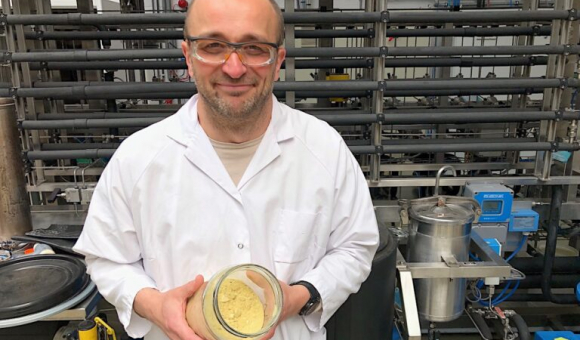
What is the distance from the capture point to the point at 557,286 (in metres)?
2.48

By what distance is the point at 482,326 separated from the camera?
1963mm

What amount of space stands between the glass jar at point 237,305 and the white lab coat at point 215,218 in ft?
0.54

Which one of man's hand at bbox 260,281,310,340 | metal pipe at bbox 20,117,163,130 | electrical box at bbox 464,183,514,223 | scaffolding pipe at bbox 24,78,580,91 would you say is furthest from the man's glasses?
electrical box at bbox 464,183,514,223

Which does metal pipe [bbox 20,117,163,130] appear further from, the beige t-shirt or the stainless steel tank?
the stainless steel tank

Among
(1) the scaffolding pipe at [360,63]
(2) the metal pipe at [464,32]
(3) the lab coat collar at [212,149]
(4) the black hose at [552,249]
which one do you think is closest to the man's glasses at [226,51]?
(3) the lab coat collar at [212,149]

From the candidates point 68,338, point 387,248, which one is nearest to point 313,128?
point 387,248

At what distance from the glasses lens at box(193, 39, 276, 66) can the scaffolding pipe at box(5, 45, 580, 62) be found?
3.26 ft

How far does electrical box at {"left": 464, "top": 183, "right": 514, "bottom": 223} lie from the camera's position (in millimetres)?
1923

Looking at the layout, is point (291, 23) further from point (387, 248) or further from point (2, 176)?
point (2, 176)

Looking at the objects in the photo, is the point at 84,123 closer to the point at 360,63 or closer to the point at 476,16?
the point at 360,63

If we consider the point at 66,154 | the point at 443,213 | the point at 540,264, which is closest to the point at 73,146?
the point at 66,154

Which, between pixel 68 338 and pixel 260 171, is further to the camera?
pixel 68 338

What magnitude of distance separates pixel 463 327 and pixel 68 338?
2251 mm

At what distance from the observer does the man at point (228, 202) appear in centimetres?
95
